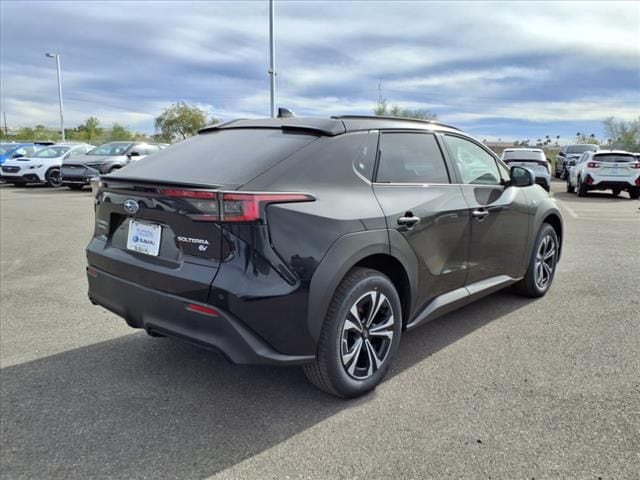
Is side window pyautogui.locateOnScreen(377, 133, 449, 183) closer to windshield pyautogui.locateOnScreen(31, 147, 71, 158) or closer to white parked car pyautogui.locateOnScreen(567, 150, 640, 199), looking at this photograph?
white parked car pyautogui.locateOnScreen(567, 150, 640, 199)

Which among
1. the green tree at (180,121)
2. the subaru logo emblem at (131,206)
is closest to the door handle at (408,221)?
the subaru logo emblem at (131,206)

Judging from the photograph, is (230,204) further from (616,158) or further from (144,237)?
(616,158)

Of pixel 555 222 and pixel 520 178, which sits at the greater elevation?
pixel 520 178

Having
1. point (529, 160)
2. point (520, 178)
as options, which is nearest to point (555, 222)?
point (520, 178)

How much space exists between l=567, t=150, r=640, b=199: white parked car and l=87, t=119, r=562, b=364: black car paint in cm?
1463

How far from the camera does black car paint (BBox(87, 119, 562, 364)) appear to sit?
2627 millimetres

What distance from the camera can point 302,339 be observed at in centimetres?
276

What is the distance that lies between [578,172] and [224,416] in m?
17.6

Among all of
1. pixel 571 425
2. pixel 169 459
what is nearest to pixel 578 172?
pixel 571 425

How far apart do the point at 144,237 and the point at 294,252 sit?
940 mm

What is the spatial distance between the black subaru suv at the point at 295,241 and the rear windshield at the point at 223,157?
12 mm

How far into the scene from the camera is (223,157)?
3.04 metres

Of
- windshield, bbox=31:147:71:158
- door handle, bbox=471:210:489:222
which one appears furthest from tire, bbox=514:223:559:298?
windshield, bbox=31:147:71:158

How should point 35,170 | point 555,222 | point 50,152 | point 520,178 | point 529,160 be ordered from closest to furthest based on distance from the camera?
point 520,178, point 555,222, point 529,160, point 35,170, point 50,152
